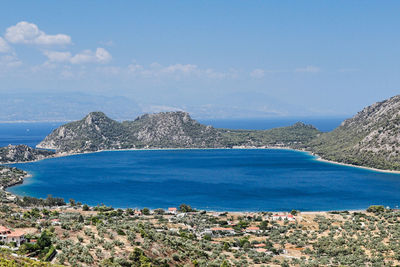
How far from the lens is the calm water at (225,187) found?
126 metres

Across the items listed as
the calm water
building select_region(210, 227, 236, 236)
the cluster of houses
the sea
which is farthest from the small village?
the calm water

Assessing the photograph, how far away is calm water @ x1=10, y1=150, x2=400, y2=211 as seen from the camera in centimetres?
12625

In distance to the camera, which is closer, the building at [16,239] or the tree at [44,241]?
the tree at [44,241]

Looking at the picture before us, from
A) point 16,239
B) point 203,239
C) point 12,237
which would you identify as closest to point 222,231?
point 203,239

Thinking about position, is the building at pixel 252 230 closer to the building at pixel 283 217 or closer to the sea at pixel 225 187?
the building at pixel 283 217

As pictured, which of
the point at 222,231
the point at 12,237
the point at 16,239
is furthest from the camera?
the point at 222,231

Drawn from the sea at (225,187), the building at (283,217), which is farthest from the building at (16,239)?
the sea at (225,187)

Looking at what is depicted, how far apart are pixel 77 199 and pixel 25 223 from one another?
230 ft

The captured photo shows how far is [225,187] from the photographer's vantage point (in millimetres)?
151875

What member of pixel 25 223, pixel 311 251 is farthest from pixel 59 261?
pixel 311 251

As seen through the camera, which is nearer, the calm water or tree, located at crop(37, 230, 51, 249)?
tree, located at crop(37, 230, 51, 249)

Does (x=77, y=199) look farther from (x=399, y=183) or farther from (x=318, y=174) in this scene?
(x=399, y=183)

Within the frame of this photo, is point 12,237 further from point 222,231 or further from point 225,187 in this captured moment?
point 225,187

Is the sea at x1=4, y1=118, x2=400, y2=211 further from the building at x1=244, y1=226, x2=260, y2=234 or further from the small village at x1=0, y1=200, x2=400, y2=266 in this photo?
the building at x1=244, y1=226, x2=260, y2=234
